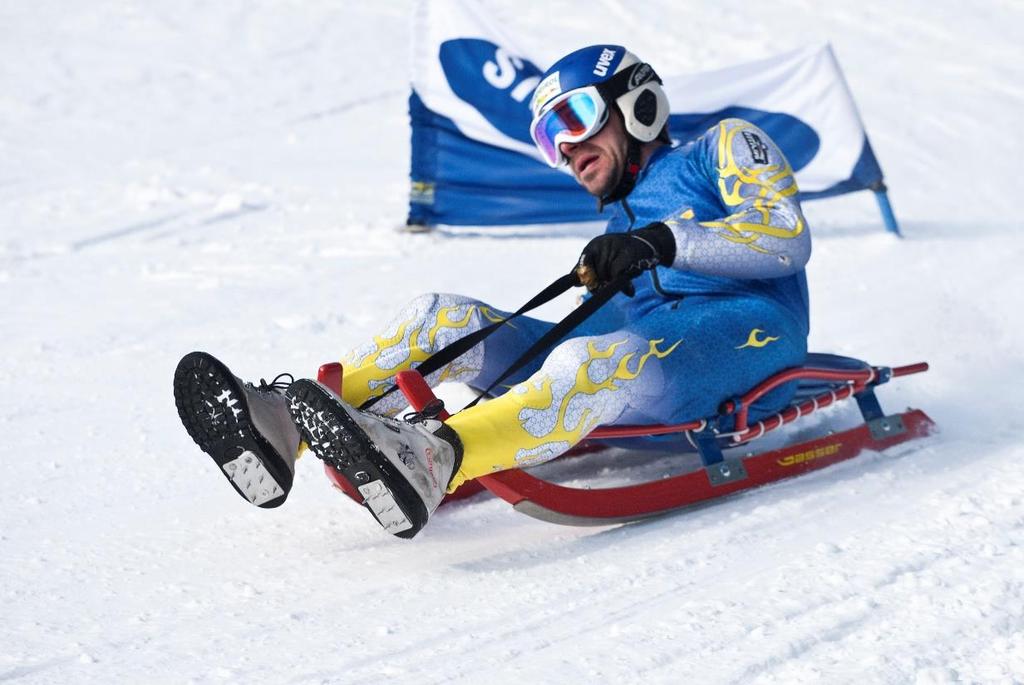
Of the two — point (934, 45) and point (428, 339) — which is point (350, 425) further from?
point (934, 45)

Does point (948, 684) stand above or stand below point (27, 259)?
above

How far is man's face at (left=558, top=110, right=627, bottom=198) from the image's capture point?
3453 millimetres

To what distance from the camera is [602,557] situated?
2902mm

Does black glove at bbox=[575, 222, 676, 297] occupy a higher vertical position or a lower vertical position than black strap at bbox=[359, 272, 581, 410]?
higher

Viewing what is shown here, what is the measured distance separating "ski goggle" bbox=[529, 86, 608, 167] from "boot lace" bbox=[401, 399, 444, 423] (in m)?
0.98

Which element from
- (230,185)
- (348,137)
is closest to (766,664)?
(230,185)

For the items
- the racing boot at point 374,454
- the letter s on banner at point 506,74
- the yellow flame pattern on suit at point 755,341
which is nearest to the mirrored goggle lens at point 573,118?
the yellow flame pattern on suit at point 755,341

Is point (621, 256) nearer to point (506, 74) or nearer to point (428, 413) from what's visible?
point (428, 413)

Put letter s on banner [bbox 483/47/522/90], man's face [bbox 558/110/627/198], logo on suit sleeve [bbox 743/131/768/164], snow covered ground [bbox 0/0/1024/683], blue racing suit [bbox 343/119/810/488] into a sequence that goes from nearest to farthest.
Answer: snow covered ground [bbox 0/0/1024/683], blue racing suit [bbox 343/119/810/488], logo on suit sleeve [bbox 743/131/768/164], man's face [bbox 558/110/627/198], letter s on banner [bbox 483/47/522/90]

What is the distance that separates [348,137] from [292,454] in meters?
5.70

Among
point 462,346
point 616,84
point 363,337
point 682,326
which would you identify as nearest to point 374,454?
point 462,346

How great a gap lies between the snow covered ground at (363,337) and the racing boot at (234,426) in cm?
30

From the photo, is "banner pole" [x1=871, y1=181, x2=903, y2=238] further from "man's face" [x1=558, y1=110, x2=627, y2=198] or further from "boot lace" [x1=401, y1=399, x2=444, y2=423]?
"boot lace" [x1=401, y1=399, x2=444, y2=423]

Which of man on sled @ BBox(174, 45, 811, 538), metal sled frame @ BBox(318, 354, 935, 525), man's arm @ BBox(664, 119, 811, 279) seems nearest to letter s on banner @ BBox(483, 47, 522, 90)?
man on sled @ BBox(174, 45, 811, 538)
